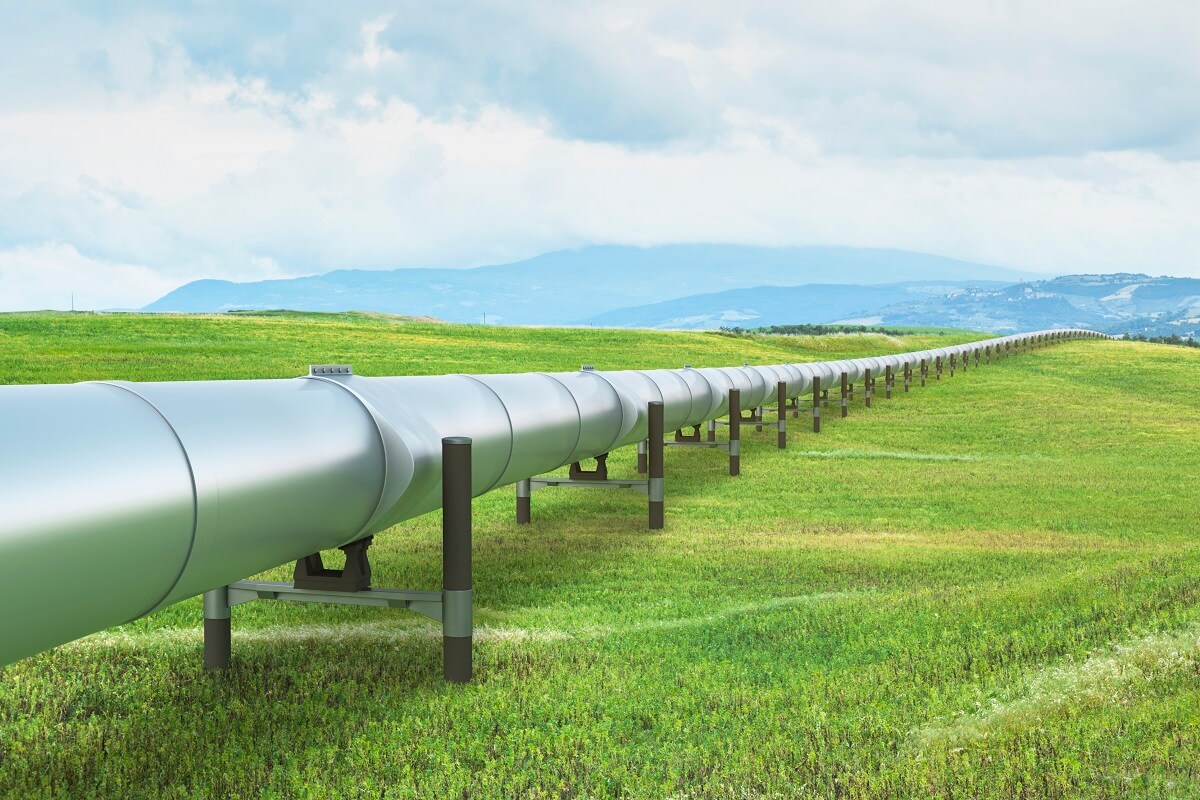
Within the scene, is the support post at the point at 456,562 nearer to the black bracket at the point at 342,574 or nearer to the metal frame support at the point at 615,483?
the black bracket at the point at 342,574

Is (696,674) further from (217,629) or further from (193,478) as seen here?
(193,478)

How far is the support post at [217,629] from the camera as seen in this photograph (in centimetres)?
629

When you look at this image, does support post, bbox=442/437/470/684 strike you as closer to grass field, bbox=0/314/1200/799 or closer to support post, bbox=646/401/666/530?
grass field, bbox=0/314/1200/799

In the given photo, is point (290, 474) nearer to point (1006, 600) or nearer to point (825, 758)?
point (825, 758)

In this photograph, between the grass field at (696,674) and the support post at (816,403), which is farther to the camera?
the support post at (816,403)

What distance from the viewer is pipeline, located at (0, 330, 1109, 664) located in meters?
3.66

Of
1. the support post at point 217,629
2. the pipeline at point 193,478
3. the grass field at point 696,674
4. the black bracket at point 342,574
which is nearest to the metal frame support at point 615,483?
the grass field at point 696,674

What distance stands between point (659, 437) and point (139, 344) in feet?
103

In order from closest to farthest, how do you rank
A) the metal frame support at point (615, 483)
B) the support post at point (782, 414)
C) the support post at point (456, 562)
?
1. the support post at point (456, 562)
2. the metal frame support at point (615, 483)
3. the support post at point (782, 414)

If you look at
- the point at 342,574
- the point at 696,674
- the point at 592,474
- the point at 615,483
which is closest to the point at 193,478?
the point at 342,574

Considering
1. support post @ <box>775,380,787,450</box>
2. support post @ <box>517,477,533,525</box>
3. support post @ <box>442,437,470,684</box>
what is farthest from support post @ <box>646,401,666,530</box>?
support post @ <box>775,380,787,450</box>

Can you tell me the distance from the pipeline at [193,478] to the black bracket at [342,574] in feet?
0.62

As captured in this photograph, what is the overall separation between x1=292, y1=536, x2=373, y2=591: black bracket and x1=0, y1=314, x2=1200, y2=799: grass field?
0.44m

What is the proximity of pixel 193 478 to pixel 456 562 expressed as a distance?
7.08ft
